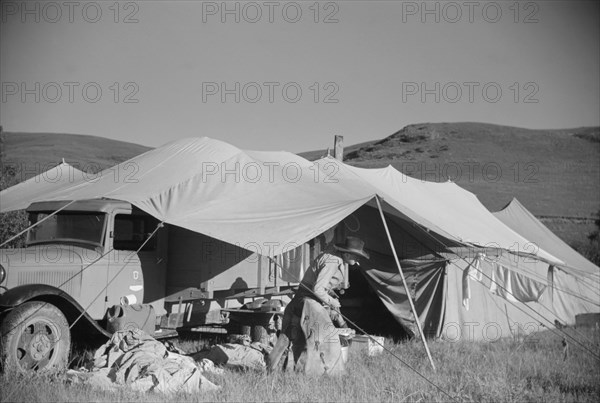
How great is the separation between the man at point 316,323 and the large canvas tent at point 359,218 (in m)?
0.43

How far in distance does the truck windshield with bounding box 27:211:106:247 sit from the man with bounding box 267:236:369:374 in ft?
7.99

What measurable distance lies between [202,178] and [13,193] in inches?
110

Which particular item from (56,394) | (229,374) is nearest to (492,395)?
(229,374)

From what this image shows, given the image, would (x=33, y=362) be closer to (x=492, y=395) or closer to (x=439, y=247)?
(x=492, y=395)

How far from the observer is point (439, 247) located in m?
9.67

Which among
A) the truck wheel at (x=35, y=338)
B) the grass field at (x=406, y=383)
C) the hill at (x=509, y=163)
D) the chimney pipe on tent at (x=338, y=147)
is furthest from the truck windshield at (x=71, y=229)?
the hill at (x=509, y=163)

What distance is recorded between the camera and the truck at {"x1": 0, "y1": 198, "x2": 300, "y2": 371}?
629cm

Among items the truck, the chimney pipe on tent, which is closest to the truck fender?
the truck

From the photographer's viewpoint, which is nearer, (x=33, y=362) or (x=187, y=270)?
(x=33, y=362)

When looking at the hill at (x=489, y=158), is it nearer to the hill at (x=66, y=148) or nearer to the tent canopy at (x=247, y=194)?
the hill at (x=66, y=148)

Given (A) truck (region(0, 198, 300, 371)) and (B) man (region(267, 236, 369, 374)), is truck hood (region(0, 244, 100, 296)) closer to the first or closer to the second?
(A) truck (region(0, 198, 300, 371))

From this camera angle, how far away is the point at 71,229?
7.48 meters

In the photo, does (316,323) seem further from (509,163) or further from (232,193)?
(509,163)

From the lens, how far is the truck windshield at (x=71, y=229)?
7383mm
